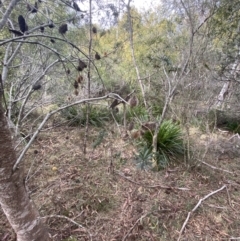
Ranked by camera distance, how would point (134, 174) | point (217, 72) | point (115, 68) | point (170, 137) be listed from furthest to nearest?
point (115, 68) → point (217, 72) → point (170, 137) → point (134, 174)

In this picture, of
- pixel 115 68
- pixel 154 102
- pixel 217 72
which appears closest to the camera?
pixel 217 72

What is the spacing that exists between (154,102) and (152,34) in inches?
130

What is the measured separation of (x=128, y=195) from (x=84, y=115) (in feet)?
7.26

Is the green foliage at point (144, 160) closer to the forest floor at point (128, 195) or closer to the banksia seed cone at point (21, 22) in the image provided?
the forest floor at point (128, 195)

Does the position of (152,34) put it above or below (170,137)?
above

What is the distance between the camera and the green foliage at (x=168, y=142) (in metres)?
2.94

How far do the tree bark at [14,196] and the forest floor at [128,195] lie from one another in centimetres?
18

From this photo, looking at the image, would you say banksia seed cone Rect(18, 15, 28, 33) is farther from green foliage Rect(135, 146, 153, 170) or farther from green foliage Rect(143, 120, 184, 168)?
green foliage Rect(143, 120, 184, 168)

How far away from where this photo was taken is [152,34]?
22.3ft

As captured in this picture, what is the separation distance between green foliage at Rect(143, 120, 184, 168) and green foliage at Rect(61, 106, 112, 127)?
4.70 feet

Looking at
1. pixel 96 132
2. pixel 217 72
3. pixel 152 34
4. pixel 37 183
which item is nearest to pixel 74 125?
pixel 96 132

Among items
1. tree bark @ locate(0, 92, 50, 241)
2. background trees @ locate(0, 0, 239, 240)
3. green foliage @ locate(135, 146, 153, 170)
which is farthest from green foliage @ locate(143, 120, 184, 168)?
tree bark @ locate(0, 92, 50, 241)

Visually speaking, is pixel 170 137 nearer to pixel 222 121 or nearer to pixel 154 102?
pixel 154 102

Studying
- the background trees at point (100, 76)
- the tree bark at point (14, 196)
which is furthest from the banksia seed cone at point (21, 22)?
the tree bark at point (14, 196)
